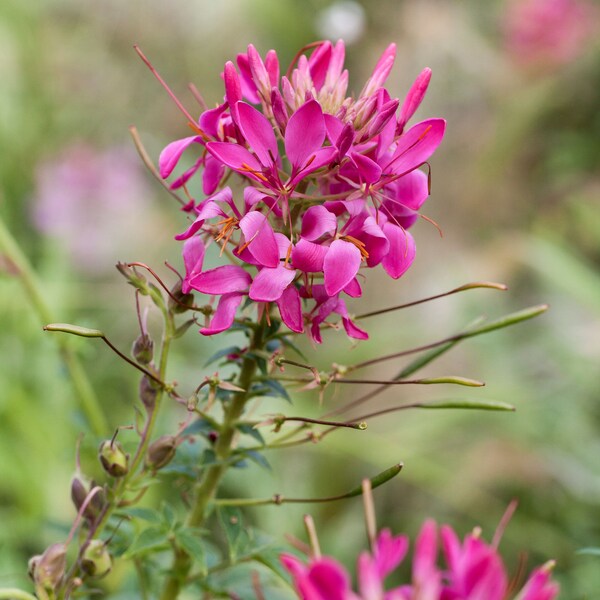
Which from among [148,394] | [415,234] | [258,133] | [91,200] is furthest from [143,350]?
[415,234]

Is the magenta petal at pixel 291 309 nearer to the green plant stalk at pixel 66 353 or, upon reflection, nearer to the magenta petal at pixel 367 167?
the magenta petal at pixel 367 167

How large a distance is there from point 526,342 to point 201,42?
1492 millimetres

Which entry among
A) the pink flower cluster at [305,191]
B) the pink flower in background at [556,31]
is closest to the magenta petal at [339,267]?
the pink flower cluster at [305,191]

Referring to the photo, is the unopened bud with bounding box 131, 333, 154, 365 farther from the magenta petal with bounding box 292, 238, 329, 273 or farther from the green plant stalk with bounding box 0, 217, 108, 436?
the green plant stalk with bounding box 0, 217, 108, 436

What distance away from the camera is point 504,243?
2105 mm

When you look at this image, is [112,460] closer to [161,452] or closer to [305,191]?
[161,452]

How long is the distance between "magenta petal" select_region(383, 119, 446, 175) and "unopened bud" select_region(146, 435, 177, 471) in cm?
19

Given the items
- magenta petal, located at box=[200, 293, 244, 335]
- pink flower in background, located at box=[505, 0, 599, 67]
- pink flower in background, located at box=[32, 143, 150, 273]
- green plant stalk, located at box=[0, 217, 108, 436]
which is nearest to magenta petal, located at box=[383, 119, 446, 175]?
magenta petal, located at box=[200, 293, 244, 335]

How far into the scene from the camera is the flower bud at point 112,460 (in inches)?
16.9

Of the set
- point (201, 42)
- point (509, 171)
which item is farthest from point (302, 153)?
point (201, 42)

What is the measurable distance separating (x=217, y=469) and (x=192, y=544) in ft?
0.16

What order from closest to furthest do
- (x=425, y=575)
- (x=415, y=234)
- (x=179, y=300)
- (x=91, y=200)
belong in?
(x=425, y=575)
(x=179, y=300)
(x=91, y=200)
(x=415, y=234)

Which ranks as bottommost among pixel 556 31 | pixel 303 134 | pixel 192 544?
pixel 192 544

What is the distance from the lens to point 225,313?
0.41 meters
